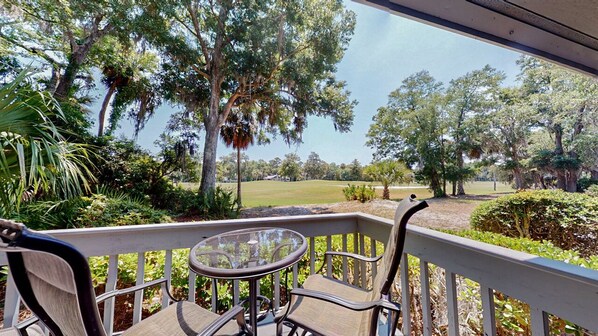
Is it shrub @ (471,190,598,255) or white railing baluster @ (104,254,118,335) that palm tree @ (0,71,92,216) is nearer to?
white railing baluster @ (104,254,118,335)

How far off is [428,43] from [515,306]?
6999 mm

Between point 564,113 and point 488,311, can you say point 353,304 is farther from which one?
point 564,113

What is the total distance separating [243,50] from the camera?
7098 mm

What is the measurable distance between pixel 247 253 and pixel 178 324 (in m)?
0.46

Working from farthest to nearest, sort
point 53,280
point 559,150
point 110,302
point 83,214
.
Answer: point 559,150 → point 83,214 → point 110,302 → point 53,280

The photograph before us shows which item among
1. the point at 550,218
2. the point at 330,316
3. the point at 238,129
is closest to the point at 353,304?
the point at 330,316

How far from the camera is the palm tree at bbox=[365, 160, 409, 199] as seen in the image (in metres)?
8.69

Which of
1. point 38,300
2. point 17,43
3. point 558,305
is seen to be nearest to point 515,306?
point 558,305

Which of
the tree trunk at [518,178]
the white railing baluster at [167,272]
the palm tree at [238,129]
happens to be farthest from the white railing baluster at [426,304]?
the tree trunk at [518,178]

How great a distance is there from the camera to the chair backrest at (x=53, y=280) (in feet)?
1.67

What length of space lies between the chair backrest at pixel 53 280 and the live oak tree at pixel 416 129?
10689 millimetres

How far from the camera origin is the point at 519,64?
7824mm

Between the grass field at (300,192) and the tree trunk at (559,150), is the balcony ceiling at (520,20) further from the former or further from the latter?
the grass field at (300,192)

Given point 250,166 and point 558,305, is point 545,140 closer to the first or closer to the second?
point 558,305
